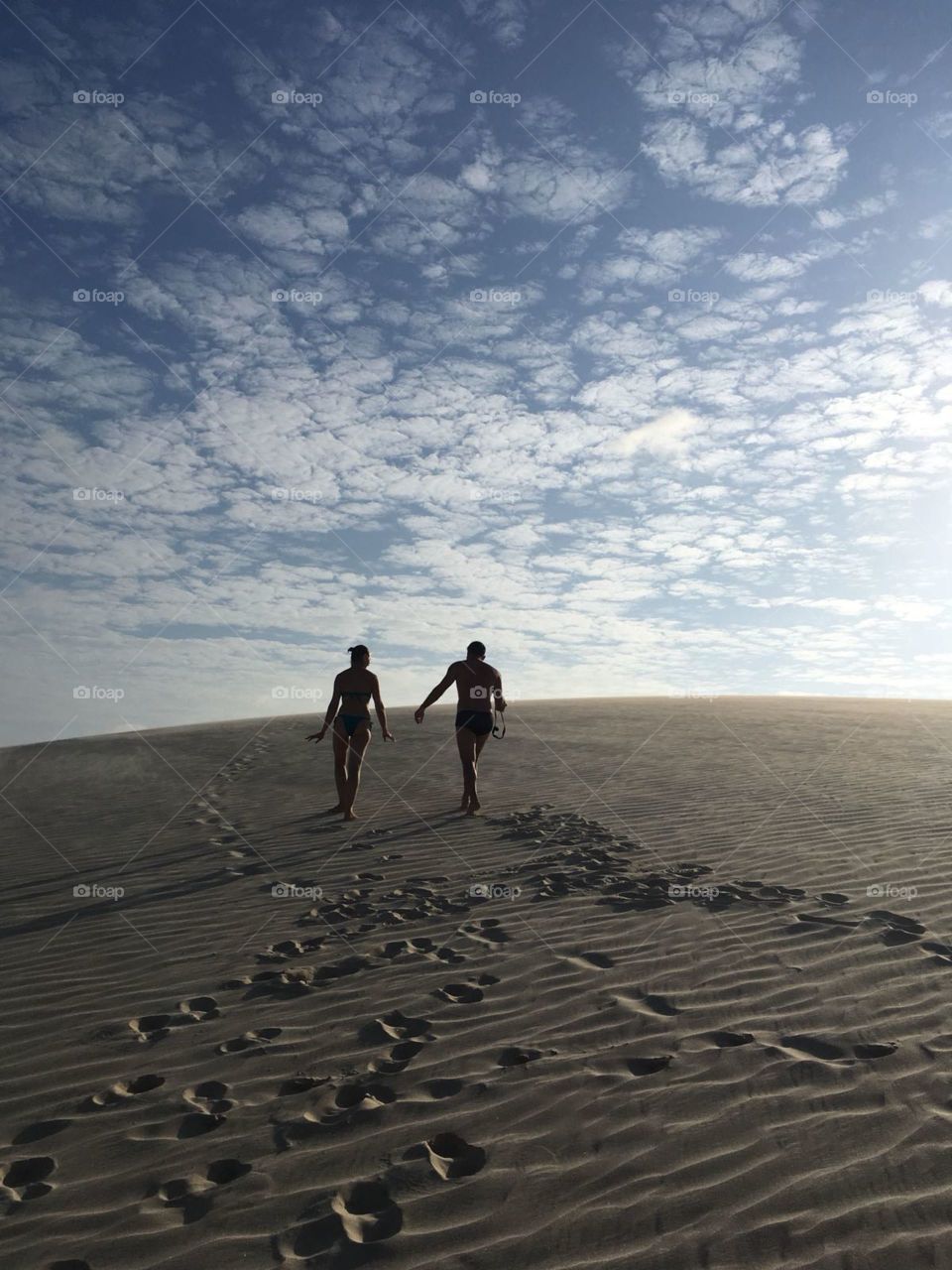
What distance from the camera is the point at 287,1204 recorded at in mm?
2818

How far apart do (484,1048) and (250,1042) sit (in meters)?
1.18

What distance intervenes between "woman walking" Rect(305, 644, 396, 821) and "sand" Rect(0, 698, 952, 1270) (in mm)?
1348

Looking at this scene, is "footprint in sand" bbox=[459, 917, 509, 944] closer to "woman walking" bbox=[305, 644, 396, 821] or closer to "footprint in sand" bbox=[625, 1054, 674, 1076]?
"footprint in sand" bbox=[625, 1054, 674, 1076]

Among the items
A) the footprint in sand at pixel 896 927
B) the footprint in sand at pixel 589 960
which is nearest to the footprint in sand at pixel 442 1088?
the footprint in sand at pixel 589 960

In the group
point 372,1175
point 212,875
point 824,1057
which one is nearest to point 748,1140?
point 824,1057

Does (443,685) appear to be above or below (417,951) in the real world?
above

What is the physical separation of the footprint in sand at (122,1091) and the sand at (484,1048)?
16 millimetres

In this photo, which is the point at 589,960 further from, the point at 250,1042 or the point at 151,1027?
the point at 151,1027

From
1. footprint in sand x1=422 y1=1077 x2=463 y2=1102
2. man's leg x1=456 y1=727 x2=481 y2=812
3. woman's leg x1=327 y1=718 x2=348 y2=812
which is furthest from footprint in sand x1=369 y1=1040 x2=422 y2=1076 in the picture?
woman's leg x1=327 y1=718 x2=348 y2=812

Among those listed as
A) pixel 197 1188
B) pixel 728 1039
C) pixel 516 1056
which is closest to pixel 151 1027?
pixel 197 1188

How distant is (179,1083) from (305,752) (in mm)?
13294

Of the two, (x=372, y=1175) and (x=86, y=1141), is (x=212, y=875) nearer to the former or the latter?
(x=86, y=1141)

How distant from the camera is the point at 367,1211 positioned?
2.78 meters

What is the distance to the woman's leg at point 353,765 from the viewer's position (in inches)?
394
